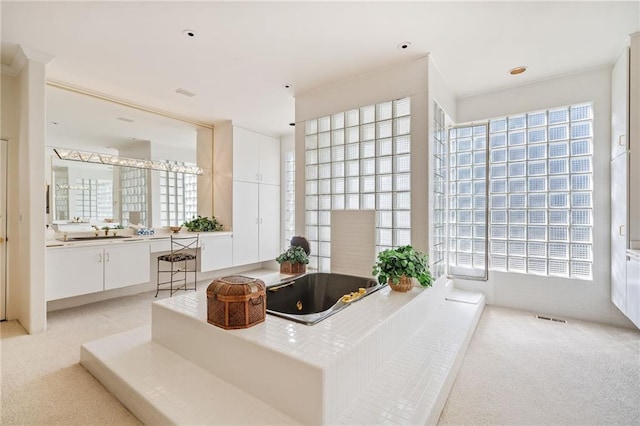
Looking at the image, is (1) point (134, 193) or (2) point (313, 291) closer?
(2) point (313, 291)

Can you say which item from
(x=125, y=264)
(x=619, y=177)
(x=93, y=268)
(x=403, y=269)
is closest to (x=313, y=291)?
(x=403, y=269)

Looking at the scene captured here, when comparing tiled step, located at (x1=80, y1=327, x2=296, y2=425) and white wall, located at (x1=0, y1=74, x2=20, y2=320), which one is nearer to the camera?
tiled step, located at (x1=80, y1=327, x2=296, y2=425)

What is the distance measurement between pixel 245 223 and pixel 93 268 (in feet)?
7.55

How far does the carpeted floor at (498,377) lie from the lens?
68.2 inches

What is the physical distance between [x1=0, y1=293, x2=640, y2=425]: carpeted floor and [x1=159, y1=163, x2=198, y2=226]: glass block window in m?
2.02

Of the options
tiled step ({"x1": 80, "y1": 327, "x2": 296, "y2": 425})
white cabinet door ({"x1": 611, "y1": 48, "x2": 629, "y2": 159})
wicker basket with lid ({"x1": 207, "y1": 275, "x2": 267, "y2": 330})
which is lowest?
tiled step ({"x1": 80, "y1": 327, "x2": 296, "y2": 425})

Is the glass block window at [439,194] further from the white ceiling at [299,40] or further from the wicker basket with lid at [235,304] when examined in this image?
the wicker basket with lid at [235,304]

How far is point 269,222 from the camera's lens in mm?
5762

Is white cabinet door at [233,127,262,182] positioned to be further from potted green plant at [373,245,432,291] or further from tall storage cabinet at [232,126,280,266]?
potted green plant at [373,245,432,291]

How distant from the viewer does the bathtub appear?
8.98 ft

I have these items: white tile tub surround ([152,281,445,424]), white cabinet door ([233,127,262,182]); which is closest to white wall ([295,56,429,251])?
white tile tub surround ([152,281,445,424])

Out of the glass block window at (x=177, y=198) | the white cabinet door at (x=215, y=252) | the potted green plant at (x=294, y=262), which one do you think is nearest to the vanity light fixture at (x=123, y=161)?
the glass block window at (x=177, y=198)

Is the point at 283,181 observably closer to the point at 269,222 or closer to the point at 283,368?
the point at 269,222

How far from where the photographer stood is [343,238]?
11.6 feet
